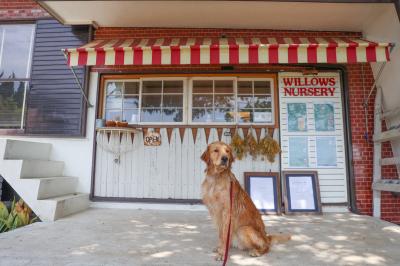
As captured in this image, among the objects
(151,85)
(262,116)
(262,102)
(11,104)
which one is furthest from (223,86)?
(11,104)

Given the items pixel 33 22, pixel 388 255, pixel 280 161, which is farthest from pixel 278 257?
pixel 33 22

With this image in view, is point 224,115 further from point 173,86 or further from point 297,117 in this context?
point 297,117

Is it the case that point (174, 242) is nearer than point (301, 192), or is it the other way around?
point (174, 242)

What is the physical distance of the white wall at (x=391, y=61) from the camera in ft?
14.3

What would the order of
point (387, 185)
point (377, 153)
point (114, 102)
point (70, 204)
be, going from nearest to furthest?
point (387, 185), point (70, 204), point (377, 153), point (114, 102)

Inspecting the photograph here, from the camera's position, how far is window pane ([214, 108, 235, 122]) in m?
5.29

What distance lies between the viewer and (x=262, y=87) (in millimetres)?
5406

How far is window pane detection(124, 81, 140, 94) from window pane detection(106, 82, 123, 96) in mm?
122

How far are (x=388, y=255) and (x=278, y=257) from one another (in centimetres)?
112

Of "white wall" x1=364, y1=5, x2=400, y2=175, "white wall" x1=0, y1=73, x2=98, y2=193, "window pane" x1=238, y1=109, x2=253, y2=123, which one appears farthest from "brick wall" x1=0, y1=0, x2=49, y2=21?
"white wall" x1=364, y1=5, x2=400, y2=175

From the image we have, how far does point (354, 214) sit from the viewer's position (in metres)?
4.72

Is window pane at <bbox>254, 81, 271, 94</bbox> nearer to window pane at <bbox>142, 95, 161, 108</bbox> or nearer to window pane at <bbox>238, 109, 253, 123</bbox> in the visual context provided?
window pane at <bbox>238, 109, 253, 123</bbox>

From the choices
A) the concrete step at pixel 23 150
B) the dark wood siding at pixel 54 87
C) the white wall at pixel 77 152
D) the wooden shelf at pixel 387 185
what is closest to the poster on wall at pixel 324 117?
the wooden shelf at pixel 387 185

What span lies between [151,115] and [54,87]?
201 cm
